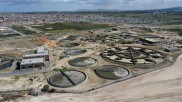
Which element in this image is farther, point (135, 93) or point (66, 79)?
point (66, 79)

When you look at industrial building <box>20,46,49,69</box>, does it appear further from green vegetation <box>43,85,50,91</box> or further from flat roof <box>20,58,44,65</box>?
green vegetation <box>43,85,50,91</box>

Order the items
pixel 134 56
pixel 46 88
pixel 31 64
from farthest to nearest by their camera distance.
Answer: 1. pixel 134 56
2. pixel 31 64
3. pixel 46 88

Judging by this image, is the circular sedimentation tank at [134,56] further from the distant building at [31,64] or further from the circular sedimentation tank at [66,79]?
the distant building at [31,64]

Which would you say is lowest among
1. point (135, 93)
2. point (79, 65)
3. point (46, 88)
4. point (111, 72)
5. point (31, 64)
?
point (46, 88)

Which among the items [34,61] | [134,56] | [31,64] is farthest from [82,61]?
[134,56]

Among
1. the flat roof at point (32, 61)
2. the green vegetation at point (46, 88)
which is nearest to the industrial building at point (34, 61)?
the flat roof at point (32, 61)

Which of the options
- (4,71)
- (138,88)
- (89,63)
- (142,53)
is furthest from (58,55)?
(138,88)

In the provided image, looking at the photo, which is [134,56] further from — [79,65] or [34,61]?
[34,61]
